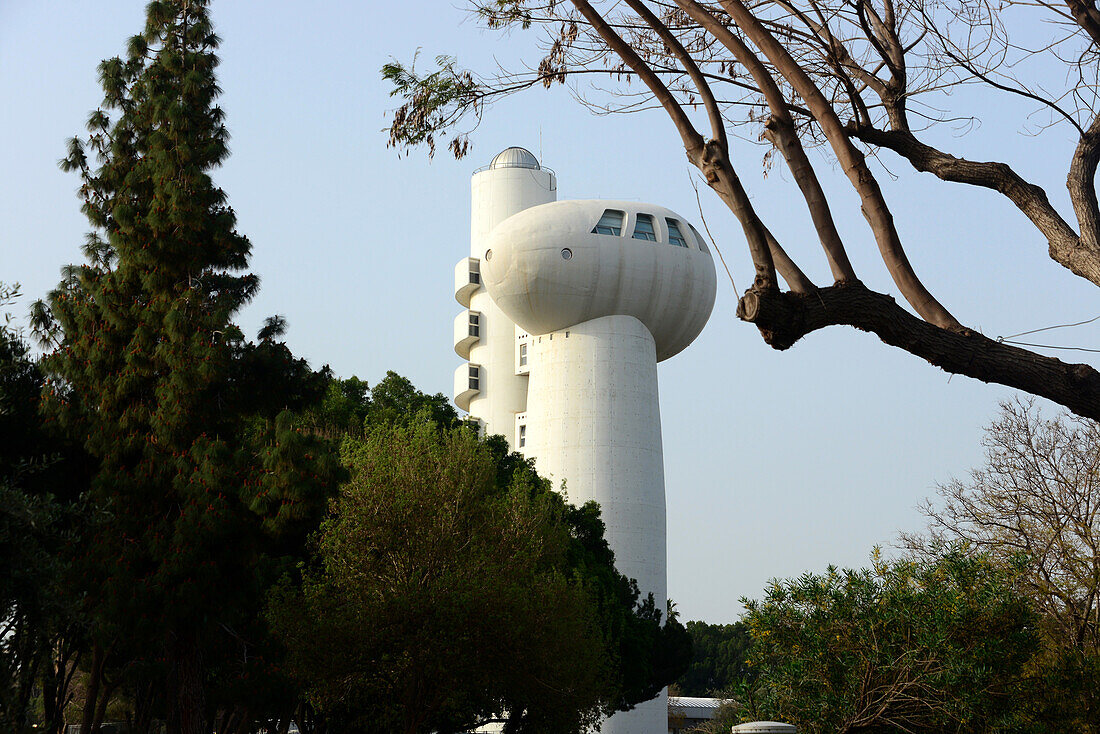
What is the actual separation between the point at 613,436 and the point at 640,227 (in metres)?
8.78

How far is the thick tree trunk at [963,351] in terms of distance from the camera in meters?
7.45

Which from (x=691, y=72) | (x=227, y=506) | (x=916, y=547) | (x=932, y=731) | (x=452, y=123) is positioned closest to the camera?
(x=691, y=72)

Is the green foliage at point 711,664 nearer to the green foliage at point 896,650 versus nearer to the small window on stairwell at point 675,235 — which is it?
the small window on stairwell at point 675,235

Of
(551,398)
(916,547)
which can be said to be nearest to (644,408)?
(551,398)

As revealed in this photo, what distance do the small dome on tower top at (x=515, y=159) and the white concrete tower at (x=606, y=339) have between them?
1248 cm

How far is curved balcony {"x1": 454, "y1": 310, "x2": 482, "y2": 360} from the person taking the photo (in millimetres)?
58844

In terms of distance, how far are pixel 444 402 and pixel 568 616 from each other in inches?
1112

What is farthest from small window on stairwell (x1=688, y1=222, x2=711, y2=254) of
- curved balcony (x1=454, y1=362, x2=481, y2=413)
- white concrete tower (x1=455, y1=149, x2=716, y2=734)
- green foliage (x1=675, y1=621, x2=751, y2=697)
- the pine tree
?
green foliage (x1=675, y1=621, x2=751, y2=697)

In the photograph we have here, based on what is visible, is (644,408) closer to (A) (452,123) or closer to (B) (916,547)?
(B) (916,547)

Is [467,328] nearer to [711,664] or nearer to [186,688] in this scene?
[186,688]

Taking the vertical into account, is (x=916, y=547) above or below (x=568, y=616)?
above

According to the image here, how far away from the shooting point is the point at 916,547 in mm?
25281

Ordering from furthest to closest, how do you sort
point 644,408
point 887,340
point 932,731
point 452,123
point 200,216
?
point 644,408
point 200,216
point 932,731
point 452,123
point 887,340

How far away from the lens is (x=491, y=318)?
5866 cm
